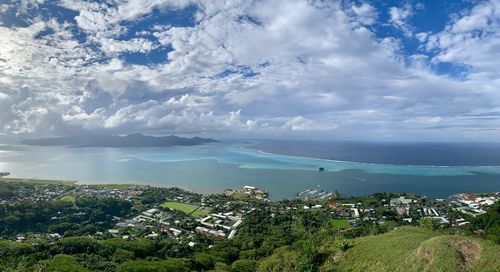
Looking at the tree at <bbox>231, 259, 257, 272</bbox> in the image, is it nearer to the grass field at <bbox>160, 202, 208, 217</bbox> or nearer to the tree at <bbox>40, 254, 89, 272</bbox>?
the tree at <bbox>40, 254, 89, 272</bbox>

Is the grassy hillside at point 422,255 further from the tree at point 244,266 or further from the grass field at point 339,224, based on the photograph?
the grass field at point 339,224

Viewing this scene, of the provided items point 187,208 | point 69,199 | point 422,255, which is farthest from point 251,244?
point 69,199

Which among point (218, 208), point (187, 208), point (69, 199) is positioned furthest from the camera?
point (69, 199)

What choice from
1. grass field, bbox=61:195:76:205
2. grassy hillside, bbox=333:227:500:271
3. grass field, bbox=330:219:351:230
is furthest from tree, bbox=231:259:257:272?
grass field, bbox=61:195:76:205

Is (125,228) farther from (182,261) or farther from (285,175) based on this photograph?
(285,175)

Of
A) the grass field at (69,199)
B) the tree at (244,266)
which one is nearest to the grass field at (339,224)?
the tree at (244,266)

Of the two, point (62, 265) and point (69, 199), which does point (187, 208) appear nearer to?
point (69, 199)
